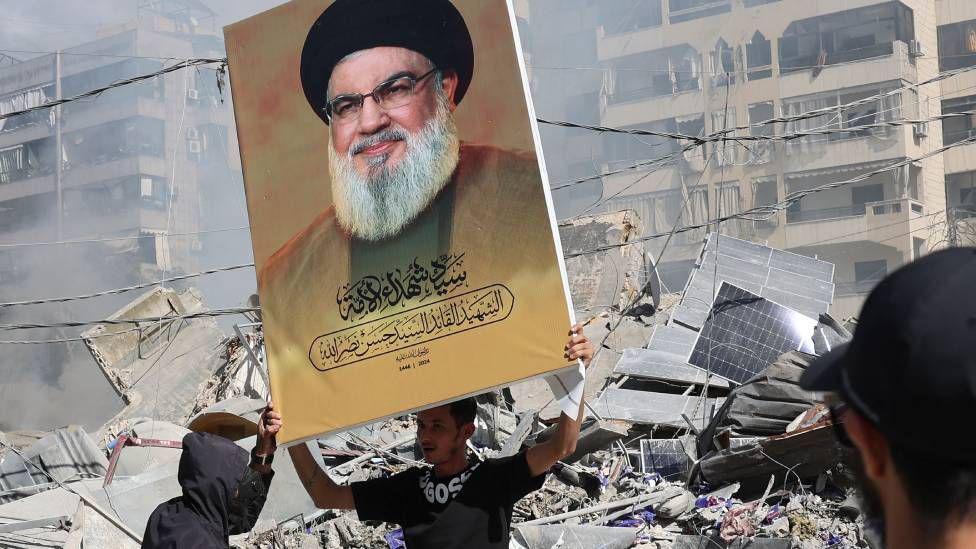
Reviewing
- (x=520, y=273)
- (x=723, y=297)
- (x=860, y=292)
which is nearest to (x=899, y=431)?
(x=520, y=273)

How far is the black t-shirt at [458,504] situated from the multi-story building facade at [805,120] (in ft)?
101

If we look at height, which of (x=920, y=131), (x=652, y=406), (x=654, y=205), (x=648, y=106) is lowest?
(x=652, y=406)

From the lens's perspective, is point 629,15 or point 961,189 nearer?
point 961,189

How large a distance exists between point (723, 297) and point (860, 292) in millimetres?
22331

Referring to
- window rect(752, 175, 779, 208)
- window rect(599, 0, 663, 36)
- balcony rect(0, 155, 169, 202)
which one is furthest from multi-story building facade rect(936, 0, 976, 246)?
balcony rect(0, 155, 169, 202)

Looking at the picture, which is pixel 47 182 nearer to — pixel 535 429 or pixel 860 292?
pixel 860 292

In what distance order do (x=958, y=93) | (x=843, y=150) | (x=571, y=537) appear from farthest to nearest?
(x=843, y=150)
(x=958, y=93)
(x=571, y=537)

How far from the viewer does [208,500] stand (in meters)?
2.97

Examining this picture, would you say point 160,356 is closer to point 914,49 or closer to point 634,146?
point 634,146

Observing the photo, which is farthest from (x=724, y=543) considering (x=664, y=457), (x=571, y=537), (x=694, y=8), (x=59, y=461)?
(x=694, y=8)

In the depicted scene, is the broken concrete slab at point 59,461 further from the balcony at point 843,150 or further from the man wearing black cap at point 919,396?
the balcony at point 843,150

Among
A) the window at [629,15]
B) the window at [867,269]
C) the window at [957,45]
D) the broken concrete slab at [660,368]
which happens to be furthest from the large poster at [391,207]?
the window at [629,15]

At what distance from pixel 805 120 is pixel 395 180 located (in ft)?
108

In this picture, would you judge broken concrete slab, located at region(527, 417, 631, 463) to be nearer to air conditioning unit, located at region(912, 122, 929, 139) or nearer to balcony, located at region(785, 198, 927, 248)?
balcony, located at region(785, 198, 927, 248)
